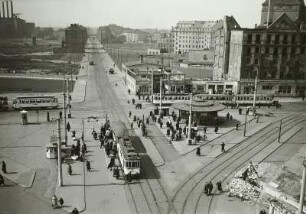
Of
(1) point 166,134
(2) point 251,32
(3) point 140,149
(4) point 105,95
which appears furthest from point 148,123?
(2) point 251,32

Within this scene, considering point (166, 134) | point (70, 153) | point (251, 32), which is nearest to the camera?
point (70, 153)

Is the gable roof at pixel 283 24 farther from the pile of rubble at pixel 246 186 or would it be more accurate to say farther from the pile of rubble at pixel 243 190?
the pile of rubble at pixel 243 190

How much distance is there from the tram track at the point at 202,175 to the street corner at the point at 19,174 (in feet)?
44.7

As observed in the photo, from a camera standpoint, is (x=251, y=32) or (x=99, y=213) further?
(x=251, y=32)

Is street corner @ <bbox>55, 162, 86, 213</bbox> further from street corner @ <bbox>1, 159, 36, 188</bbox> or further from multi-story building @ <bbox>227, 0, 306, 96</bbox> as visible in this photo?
multi-story building @ <bbox>227, 0, 306, 96</bbox>

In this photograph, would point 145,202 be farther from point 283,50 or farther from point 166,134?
point 283,50

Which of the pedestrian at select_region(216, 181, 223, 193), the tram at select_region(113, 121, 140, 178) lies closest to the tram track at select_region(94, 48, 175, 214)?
the tram at select_region(113, 121, 140, 178)

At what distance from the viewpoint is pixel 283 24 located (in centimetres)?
8350

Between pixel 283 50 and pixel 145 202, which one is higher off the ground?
pixel 283 50

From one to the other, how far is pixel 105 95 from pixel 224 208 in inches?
2222

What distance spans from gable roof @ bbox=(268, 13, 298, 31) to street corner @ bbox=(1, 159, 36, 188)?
2535 inches

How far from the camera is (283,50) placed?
3334 inches

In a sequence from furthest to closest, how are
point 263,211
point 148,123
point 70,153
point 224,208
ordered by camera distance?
1. point 148,123
2. point 70,153
3. point 224,208
4. point 263,211

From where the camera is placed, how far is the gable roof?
272 ft
